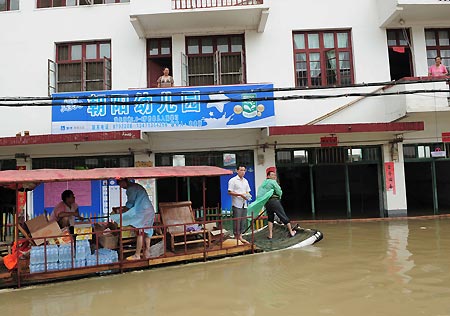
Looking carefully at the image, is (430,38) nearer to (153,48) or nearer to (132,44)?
(153,48)

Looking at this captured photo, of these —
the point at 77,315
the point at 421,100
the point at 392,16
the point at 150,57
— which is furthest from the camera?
the point at 150,57

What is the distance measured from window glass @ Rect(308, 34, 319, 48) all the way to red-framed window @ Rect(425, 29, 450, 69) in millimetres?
3831

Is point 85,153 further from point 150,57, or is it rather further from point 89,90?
point 150,57

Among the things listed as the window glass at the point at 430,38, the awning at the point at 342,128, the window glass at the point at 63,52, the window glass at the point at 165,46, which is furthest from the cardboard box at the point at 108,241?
the window glass at the point at 430,38

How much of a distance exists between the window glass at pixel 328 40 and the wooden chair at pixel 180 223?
8603mm

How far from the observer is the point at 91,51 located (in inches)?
537

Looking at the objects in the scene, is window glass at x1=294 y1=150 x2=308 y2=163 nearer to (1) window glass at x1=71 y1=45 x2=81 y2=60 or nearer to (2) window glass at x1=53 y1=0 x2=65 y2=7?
(1) window glass at x1=71 y1=45 x2=81 y2=60

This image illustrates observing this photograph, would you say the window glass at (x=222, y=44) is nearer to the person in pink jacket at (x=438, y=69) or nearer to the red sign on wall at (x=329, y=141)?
the red sign on wall at (x=329, y=141)

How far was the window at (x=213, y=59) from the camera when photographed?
13328 millimetres

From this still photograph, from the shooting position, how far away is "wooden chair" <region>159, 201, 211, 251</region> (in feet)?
24.1

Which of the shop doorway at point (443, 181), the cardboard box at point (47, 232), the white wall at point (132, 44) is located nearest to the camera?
the cardboard box at point (47, 232)

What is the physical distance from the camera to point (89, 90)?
13469 mm

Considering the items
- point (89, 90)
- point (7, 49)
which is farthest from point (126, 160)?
point (7, 49)

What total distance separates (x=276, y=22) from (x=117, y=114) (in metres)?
6.24
